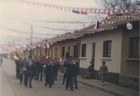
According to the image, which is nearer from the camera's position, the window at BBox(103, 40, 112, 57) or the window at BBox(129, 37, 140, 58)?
the window at BBox(129, 37, 140, 58)

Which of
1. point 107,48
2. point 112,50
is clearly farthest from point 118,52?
point 107,48

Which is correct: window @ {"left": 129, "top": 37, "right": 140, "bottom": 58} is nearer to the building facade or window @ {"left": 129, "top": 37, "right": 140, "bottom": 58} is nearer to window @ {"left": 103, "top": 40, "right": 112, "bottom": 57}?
the building facade

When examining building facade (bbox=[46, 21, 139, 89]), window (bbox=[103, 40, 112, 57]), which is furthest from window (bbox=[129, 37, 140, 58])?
window (bbox=[103, 40, 112, 57])

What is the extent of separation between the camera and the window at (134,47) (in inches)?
743

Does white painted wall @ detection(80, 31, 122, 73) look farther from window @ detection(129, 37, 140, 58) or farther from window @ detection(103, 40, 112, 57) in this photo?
window @ detection(129, 37, 140, 58)

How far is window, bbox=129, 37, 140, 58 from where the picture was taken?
18.9m

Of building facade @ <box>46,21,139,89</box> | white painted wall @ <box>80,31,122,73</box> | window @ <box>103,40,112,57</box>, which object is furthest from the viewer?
window @ <box>103,40,112,57</box>

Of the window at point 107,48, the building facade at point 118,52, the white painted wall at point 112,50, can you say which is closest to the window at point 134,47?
the building facade at point 118,52

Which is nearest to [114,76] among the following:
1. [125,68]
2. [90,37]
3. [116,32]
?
[125,68]

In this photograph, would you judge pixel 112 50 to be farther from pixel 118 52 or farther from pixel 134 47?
pixel 134 47

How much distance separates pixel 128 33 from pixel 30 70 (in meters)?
6.16

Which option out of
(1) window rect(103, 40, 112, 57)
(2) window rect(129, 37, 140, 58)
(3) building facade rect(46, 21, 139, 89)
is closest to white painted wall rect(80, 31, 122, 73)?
(3) building facade rect(46, 21, 139, 89)

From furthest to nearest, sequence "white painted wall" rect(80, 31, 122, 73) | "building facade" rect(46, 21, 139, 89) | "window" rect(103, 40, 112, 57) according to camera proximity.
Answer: "window" rect(103, 40, 112, 57) < "white painted wall" rect(80, 31, 122, 73) < "building facade" rect(46, 21, 139, 89)

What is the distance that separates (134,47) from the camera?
19.3 metres
